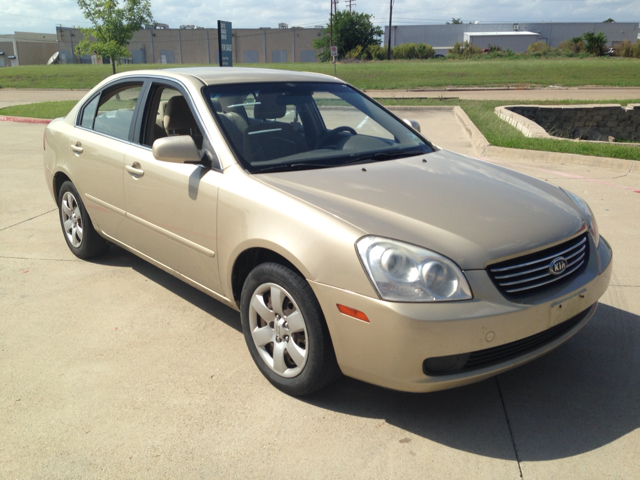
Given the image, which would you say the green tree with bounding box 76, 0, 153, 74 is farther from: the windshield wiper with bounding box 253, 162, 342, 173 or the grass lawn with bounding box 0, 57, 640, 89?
the windshield wiper with bounding box 253, 162, 342, 173

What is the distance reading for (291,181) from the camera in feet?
10.4

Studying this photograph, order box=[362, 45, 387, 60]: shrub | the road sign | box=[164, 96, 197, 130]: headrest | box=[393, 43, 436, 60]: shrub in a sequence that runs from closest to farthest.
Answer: box=[164, 96, 197, 130]: headrest < the road sign < box=[393, 43, 436, 60]: shrub < box=[362, 45, 387, 60]: shrub

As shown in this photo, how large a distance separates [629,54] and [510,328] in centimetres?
5073

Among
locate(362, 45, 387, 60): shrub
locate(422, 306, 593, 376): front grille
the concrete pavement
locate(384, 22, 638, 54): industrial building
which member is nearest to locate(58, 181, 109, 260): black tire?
locate(422, 306, 593, 376): front grille

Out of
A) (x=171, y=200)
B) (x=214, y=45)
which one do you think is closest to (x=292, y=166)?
(x=171, y=200)

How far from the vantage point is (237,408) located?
3006 millimetres

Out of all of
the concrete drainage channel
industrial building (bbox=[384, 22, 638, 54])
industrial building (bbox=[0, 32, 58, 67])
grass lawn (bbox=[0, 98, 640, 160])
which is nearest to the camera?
grass lawn (bbox=[0, 98, 640, 160])

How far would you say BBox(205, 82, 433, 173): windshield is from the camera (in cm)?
351

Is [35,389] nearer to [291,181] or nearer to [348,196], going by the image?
[291,181]

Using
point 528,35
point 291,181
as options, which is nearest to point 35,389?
point 291,181

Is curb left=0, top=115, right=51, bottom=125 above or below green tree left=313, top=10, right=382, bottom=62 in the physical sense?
below

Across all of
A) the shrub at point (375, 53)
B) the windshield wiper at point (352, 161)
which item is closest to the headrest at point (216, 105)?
the windshield wiper at point (352, 161)

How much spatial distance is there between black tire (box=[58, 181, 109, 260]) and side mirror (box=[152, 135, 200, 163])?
1.77m

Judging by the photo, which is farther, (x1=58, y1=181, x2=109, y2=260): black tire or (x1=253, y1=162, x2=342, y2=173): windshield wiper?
(x1=58, y1=181, x2=109, y2=260): black tire
